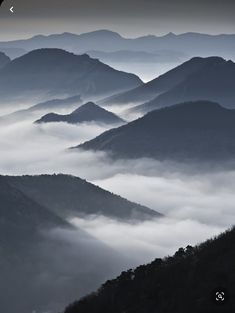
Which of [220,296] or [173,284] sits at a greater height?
[173,284]

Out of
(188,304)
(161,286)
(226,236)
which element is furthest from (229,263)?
(226,236)

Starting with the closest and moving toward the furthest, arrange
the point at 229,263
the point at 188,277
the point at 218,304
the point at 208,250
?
the point at 218,304 → the point at 229,263 → the point at 188,277 → the point at 208,250

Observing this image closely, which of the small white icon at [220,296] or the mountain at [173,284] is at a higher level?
the mountain at [173,284]

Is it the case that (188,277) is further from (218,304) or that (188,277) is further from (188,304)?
(218,304)

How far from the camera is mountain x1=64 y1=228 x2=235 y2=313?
39281 millimetres

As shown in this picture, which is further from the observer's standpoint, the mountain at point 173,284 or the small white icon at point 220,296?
the mountain at point 173,284

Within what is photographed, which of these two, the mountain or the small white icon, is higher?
the mountain

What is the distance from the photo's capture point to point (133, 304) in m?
49.1

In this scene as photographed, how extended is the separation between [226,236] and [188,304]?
741 inches

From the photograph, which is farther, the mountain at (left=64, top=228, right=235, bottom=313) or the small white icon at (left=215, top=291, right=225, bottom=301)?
the mountain at (left=64, top=228, right=235, bottom=313)

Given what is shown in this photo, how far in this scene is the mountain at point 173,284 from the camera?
39.3 meters

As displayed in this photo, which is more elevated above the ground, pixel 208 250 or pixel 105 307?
pixel 208 250

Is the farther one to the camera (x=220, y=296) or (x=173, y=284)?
Answer: (x=173, y=284)

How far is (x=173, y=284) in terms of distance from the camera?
45.9 m
